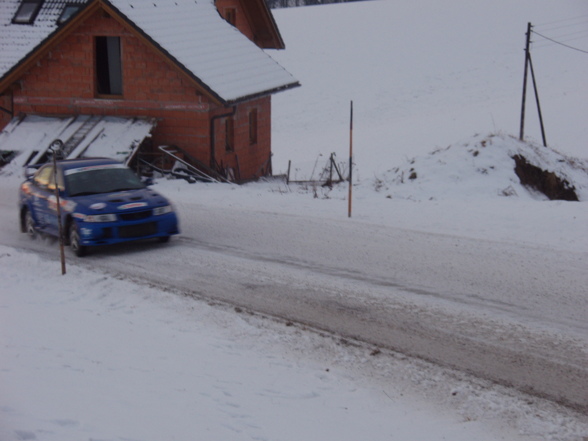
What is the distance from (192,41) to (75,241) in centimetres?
1350

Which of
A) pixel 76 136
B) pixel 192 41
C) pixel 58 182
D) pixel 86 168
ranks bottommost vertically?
pixel 58 182

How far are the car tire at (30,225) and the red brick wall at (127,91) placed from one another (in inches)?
368

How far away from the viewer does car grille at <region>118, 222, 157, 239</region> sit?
479 inches

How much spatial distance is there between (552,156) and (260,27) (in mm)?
14184

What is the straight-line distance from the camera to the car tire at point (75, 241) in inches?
478

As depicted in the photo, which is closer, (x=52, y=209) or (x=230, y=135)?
(x=52, y=209)

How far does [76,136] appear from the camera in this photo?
2248 cm

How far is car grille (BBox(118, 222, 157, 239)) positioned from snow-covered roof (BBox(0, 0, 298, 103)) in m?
10.1

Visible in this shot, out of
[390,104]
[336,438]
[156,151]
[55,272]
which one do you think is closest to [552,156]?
[156,151]

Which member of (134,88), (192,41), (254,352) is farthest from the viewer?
(192,41)

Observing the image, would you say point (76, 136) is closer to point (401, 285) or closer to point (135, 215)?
point (135, 215)

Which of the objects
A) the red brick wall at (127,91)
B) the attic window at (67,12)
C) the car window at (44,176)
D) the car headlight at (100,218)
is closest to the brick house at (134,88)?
the red brick wall at (127,91)

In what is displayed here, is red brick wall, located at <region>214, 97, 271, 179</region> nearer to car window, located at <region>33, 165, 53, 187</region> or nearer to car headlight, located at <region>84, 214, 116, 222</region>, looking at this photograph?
car window, located at <region>33, 165, 53, 187</region>

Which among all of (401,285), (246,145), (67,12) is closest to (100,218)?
(401,285)
